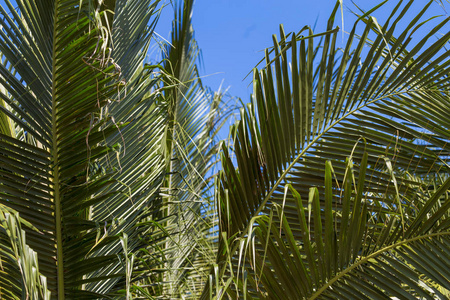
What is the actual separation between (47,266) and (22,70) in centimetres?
69

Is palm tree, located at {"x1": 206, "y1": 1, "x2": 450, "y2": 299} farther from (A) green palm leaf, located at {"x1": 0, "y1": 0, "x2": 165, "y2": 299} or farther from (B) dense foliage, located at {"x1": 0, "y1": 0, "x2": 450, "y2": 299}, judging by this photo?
(A) green palm leaf, located at {"x1": 0, "y1": 0, "x2": 165, "y2": 299}

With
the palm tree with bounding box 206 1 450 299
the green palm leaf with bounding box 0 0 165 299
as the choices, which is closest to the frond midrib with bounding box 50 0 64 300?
the green palm leaf with bounding box 0 0 165 299

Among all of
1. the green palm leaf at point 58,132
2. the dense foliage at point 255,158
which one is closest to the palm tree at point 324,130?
Result: the dense foliage at point 255,158

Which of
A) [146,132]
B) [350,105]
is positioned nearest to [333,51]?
[350,105]

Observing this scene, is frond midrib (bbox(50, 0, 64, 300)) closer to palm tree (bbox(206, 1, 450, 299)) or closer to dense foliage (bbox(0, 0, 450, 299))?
dense foliage (bbox(0, 0, 450, 299))

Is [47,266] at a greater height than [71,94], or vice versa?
[71,94]

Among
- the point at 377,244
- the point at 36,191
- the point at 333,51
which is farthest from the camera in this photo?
the point at 333,51

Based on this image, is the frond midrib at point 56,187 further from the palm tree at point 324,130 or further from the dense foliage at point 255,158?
the palm tree at point 324,130

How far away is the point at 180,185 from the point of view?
3.57 metres

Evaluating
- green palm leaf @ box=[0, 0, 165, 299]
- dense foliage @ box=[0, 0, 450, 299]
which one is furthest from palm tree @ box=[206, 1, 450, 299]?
green palm leaf @ box=[0, 0, 165, 299]

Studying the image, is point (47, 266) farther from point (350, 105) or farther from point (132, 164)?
point (350, 105)

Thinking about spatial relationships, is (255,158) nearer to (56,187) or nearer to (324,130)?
(324,130)

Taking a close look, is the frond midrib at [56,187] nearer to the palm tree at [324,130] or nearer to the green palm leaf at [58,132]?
the green palm leaf at [58,132]

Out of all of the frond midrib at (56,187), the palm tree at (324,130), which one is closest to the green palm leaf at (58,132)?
the frond midrib at (56,187)
